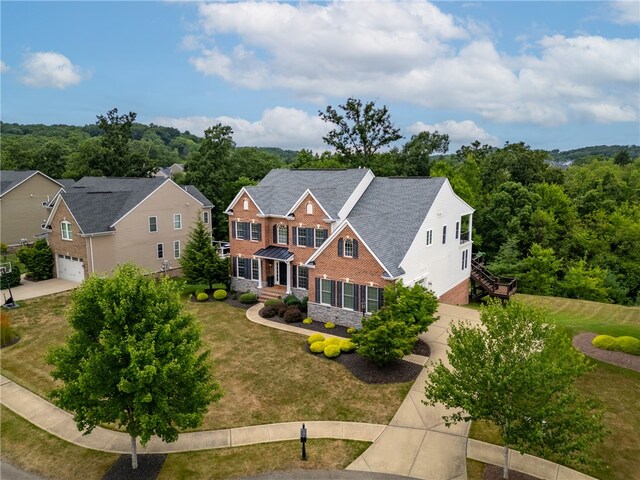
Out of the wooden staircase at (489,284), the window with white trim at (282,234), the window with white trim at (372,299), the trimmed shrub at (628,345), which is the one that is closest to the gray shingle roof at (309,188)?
the window with white trim at (282,234)

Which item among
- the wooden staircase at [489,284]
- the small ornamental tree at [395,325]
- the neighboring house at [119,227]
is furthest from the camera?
the neighboring house at [119,227]

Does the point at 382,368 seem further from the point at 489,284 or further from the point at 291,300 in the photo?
the point at 489,284

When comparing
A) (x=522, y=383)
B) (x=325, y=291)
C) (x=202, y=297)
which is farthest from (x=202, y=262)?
(x=522, y=383)

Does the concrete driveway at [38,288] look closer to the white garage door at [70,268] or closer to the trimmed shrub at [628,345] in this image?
the white garage door at [70,268]

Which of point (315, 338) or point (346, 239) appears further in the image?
point (346, 239)

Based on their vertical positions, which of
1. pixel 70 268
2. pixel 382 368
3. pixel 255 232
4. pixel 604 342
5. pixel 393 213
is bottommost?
pixel 382 368

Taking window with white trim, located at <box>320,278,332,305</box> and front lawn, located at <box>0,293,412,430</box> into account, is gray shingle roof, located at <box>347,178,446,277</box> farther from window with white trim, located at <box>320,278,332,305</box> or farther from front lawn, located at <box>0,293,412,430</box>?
front lawn, located at <box>0,293,412,430</box>
